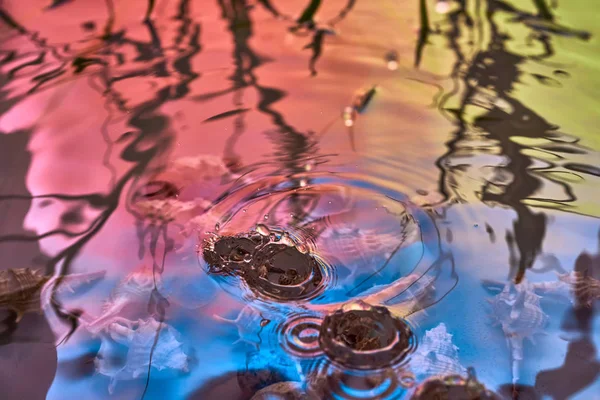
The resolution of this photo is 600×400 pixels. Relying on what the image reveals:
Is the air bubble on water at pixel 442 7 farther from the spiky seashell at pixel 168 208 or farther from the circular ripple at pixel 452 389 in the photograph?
the circular ripple at pixel 452 389

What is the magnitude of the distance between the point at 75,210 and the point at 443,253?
0.40m

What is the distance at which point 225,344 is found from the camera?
511mm

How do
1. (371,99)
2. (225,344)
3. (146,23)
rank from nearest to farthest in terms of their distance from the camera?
(225,344), (371,99), (146,23)

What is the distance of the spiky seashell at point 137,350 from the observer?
0.48 metres

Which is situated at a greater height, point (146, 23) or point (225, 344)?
point (146, 23)

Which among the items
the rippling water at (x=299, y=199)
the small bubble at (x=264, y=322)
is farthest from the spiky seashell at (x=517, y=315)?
the small bubble at (x=264, y=322)

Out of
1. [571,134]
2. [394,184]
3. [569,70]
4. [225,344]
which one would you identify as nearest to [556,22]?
[569,70]

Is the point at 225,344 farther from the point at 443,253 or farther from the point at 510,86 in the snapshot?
the point at 510,86

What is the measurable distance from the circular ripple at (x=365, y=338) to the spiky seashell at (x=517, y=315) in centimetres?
9

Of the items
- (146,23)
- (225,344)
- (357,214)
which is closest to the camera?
(225,344)

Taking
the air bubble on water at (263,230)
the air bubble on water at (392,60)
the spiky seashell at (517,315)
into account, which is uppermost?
the air bubble on water at (392,60)

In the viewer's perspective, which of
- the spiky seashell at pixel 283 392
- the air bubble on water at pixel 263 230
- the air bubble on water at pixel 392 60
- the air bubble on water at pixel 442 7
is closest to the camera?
the spiky seashell at pixel 283 392

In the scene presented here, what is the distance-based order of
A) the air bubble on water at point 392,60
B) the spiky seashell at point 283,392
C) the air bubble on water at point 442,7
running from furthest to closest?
the air bubble on water at point 442,7, the air bubble on water at point 392,60, the spiky seashell at point 283,392

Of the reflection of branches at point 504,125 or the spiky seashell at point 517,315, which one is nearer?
the spiky seashell at point 517,315
